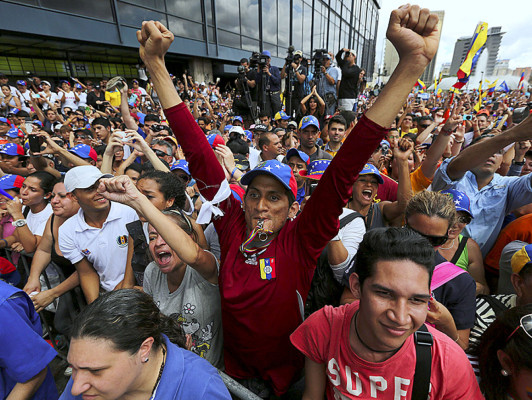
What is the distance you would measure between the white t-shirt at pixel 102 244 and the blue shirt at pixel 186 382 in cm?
129

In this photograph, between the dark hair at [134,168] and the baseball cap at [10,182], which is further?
the dark hair at [134,168]

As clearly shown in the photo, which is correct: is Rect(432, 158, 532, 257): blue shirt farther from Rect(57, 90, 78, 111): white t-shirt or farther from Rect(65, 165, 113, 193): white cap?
Rect(57, 90, 78, 111): white t-shirt

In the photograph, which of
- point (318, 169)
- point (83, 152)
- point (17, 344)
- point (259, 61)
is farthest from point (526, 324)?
point (259, 61)

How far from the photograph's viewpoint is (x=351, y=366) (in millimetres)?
1222

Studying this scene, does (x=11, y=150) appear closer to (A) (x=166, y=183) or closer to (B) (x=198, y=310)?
(A) (x=166, y=183)

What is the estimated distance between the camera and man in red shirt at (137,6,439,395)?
4.58ft

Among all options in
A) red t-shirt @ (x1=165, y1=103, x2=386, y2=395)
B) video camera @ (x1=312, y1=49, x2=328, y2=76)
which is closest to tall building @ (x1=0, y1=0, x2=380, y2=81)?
video camera @ (x1=312, y1=49, x2=328, y2=76)

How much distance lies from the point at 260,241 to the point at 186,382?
721 mm

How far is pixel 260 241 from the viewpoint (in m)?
1.51

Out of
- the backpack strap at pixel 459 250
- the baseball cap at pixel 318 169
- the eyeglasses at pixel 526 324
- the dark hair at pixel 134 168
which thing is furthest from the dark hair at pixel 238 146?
the eyeglasses at pixel 526 324

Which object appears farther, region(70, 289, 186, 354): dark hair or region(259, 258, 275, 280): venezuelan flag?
region(259, 258, 275, 280): venezuelan flag

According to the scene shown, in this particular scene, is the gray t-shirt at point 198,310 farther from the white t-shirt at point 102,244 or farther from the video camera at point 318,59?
the video camera at point 318,59

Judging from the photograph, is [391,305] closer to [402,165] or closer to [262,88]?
[402,165]

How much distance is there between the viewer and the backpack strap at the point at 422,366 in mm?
1116
